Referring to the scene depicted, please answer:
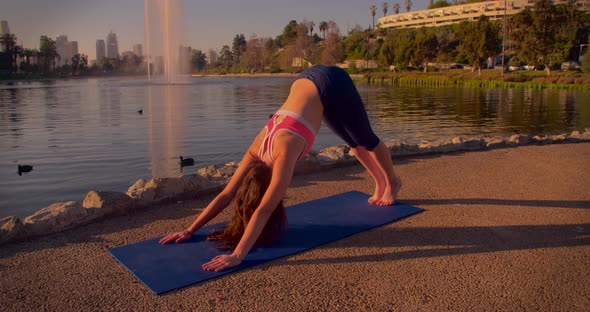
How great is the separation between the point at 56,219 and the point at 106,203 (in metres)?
0.55

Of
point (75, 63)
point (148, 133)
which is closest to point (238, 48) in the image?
point (75, 63)

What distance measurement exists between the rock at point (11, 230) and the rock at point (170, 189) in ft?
3.95

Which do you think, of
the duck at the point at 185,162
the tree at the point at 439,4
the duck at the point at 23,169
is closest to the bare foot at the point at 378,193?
the duck at the point at 185,162

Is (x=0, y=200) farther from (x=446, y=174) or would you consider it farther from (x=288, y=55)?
(x=288, y=55)

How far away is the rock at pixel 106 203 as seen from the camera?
5031 millimetres

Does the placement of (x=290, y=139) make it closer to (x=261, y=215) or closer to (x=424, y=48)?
(x=261, y=215)

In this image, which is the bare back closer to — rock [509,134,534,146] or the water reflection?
the water reflection

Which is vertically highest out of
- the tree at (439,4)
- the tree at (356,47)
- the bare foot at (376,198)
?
the tree at (439,4)

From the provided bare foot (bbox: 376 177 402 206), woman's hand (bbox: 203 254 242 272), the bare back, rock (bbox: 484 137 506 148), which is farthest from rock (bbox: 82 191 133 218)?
rock (bbox: 484 137 506 148)

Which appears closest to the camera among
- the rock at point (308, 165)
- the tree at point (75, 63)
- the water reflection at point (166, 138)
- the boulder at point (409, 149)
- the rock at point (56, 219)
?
the rock at point (56, 219)

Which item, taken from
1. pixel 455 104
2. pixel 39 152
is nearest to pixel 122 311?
pixel 39 152

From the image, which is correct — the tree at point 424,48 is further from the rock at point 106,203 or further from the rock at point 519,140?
the rock at point 106,203

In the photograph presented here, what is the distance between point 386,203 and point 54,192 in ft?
20.0

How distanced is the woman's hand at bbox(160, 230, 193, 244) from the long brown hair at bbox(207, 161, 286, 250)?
8.3 inches
